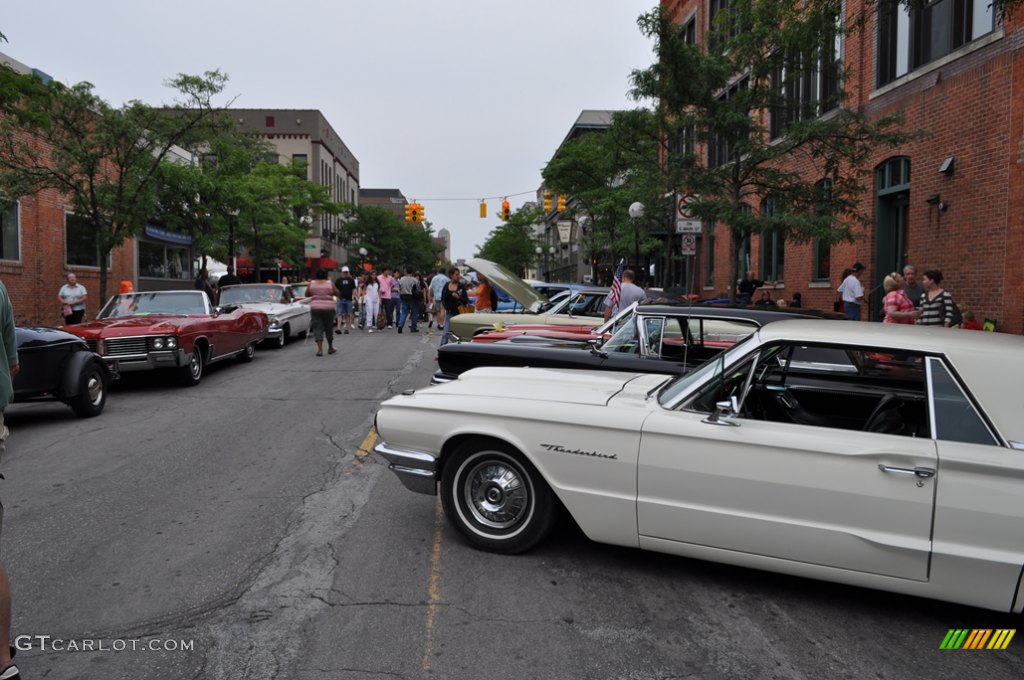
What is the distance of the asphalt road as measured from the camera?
3.23 meters

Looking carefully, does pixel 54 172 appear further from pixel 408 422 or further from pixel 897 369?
pixel 897 369

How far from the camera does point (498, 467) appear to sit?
434cm

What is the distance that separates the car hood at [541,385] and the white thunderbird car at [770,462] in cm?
3

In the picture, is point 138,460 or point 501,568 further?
point 138,460

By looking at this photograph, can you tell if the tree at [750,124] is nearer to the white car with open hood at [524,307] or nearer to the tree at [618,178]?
the tree at [618,178]

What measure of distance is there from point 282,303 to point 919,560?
16.0 metres

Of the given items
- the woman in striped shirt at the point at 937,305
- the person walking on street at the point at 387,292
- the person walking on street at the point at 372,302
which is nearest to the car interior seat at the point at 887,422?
the woman in striped shirt at the point at 937,305

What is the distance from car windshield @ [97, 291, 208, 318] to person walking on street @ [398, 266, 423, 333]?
7.84 m

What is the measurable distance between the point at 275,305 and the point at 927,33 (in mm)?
14351

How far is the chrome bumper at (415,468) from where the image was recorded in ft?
14.6

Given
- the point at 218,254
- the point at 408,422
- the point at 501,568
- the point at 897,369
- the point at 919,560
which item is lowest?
the point at 501,568

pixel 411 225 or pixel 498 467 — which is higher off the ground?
pixel 411 225

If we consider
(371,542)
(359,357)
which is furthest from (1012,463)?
(359,357)

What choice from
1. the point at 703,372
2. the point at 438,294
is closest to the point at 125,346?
the point at 703,372
